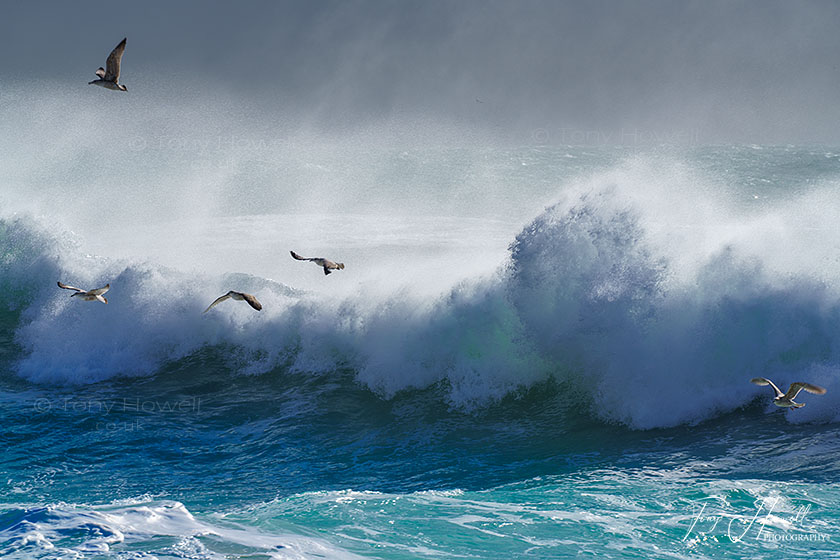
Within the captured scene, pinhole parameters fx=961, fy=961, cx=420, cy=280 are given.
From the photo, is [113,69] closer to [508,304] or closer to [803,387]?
[508,304]

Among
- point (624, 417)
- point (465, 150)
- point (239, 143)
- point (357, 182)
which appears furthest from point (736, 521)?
point (465, 150)

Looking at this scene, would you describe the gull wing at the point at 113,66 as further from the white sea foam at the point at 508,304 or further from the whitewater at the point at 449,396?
the white sea foam at the point at 508,304

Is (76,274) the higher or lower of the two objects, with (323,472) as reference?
higher

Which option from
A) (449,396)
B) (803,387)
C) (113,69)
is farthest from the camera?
(449,396)

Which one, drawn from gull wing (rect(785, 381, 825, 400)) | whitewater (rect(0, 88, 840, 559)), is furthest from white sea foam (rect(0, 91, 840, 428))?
gull wing (rect(785, 381, 825, 400))

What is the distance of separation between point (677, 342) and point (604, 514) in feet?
13.6

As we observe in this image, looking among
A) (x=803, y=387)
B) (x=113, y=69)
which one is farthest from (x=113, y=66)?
(x=803, y=387)

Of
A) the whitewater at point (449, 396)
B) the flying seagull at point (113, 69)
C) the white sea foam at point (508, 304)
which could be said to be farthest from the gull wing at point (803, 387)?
the flying seagull at point (113, 69)

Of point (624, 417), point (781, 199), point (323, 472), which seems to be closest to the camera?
point (323, 472)

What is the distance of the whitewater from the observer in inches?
352

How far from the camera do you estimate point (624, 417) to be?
12.4m

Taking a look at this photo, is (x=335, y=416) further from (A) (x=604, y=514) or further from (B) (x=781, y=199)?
(B) (x=781, y=199)

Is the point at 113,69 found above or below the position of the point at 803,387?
above

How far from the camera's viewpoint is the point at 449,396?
13703 mm
